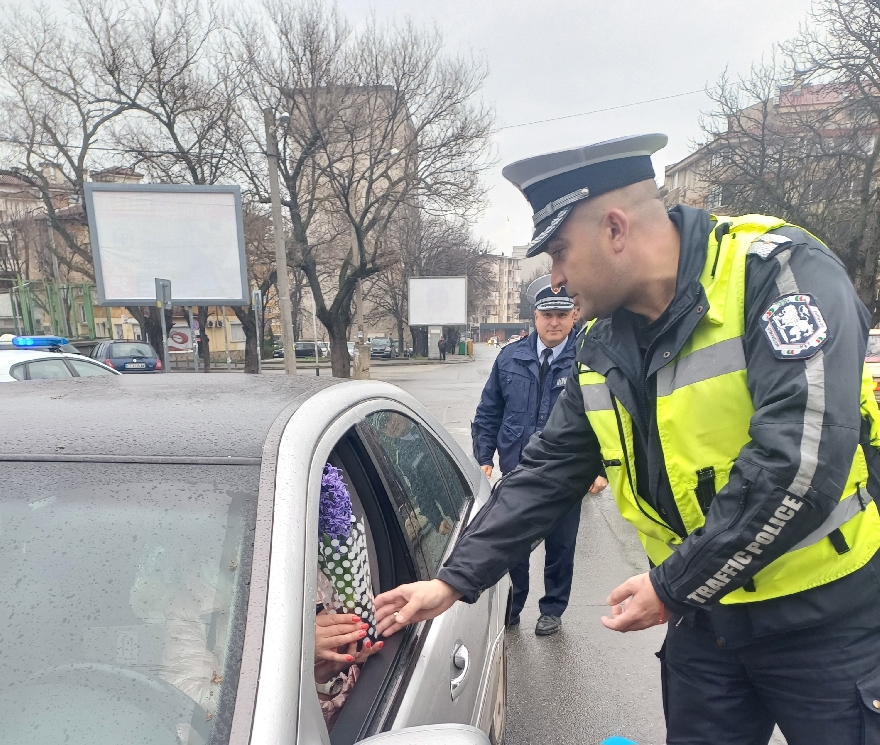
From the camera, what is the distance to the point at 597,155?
1.36 m

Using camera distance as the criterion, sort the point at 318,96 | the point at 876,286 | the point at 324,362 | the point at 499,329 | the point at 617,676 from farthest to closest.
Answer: the point at 499,329 < the point at 324,362 < the point at 876,286 < the point at 318,96 < the point at 617,676

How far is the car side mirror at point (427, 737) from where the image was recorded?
0.91 m

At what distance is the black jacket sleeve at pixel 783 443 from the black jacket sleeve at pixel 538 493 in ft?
1.46

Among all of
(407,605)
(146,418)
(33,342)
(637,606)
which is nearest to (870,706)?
(637,606)

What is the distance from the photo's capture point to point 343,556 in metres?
1.40

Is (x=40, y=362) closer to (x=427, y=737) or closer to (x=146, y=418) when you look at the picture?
(x=146, y=418)

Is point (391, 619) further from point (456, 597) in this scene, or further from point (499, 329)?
point (499, 329)

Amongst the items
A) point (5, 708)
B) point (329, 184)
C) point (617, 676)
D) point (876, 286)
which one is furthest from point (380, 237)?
point (5, 708)

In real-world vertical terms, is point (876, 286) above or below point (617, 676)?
above

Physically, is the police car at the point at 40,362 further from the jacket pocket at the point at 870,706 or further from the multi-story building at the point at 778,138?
the multi-story building at the point at 778,138

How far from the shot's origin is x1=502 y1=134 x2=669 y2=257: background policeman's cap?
135cm

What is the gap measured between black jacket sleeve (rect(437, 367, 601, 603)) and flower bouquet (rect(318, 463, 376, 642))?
9.5 inches

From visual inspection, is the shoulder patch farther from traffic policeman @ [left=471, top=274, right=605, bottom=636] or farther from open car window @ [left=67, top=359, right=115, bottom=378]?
open car window @ [left=67, top=359, right=115, bottom=378]

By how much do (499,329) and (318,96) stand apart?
8164 centimetres
